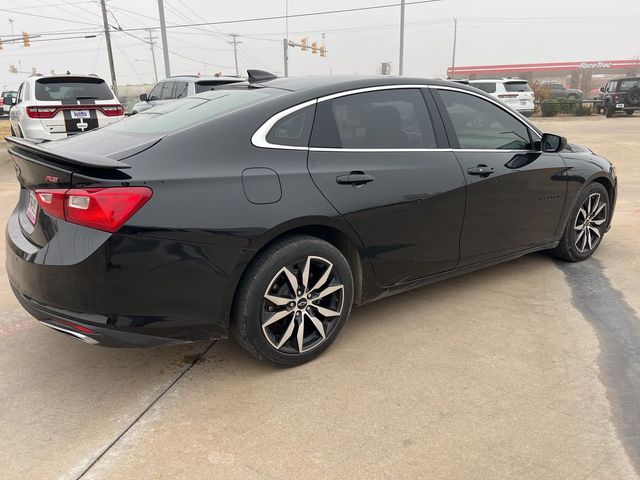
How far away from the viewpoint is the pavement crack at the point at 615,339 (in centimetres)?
244

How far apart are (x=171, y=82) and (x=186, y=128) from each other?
10237 mm

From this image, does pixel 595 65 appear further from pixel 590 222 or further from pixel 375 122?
pixel 375 122

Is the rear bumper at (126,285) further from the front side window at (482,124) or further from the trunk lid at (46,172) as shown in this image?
the front side window at (482,124)

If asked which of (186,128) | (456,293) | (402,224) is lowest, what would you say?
(456,293)

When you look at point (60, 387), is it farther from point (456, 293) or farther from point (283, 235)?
point (456, 293)

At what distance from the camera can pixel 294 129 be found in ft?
9.42

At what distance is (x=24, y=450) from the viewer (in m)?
2.30

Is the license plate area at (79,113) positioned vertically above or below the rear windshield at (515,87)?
below

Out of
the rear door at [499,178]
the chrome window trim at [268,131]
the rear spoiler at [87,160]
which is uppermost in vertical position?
the chrome window trim at [268,131]

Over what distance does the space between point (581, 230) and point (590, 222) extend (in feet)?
0.45

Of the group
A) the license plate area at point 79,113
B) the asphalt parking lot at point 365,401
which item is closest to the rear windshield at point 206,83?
the license plate area at point 79,113

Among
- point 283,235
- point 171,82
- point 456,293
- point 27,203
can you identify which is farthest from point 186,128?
point 171,82

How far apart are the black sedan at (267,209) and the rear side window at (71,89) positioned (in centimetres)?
673

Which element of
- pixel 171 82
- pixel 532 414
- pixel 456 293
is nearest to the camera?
pixel 532 414
